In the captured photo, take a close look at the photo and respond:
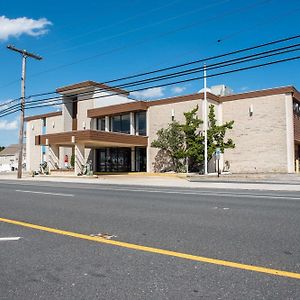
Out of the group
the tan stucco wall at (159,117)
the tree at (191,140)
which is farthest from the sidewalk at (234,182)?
the tan stucco wall at (159,117)

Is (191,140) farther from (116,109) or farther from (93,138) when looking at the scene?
(116,109)

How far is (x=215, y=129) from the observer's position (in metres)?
33.2

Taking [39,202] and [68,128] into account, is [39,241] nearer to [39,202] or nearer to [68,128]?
[39,202]

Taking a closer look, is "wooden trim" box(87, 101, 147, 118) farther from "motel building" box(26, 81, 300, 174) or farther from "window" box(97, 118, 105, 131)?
"window" box(97, 118, 105, 131)

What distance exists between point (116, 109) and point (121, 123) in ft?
6.96

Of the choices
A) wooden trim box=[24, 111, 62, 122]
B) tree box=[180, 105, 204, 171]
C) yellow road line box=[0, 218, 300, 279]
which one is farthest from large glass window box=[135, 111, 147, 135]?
yellow road line box=[0, 218, 300, 279]

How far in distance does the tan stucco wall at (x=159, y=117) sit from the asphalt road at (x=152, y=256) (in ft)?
91.0

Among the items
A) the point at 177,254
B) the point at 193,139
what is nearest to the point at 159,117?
the point at 193,139

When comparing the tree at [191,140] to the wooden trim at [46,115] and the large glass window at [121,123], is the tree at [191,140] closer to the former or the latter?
the large glass window at [121,123]

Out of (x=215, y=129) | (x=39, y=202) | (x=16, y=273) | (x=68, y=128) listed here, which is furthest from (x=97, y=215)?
(x=68, y=128)

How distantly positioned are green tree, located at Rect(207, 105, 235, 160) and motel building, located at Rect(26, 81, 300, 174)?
4.31 ft

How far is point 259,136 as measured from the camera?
33250 mm

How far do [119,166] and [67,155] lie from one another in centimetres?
1178

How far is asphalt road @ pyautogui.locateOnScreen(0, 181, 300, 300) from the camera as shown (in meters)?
3.80
